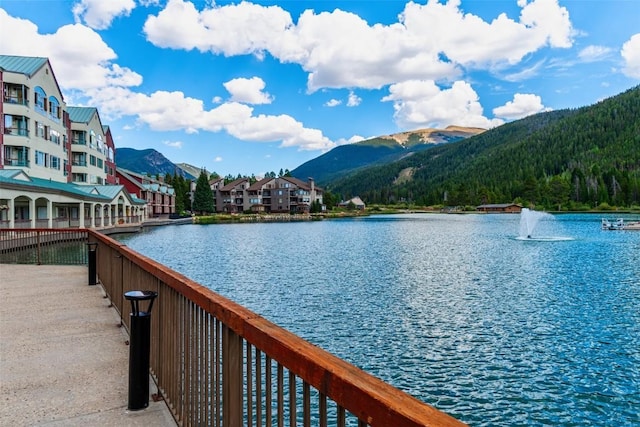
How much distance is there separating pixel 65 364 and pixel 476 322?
11.0 metres

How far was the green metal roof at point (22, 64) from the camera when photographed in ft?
131

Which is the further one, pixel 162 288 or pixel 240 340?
pixel 162 288

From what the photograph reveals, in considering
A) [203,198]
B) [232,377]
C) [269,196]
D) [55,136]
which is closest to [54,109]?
[55,136]

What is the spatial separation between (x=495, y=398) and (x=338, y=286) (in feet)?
35.7

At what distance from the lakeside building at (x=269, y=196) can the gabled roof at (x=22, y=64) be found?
7910cm

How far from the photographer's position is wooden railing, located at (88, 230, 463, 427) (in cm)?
153

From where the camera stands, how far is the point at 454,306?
15.2 metres

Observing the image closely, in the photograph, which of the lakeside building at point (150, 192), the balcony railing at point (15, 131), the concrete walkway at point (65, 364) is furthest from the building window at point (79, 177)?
the concrete walkway at point (65, 364)

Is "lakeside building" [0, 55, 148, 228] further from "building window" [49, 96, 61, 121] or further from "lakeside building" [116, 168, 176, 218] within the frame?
"lakeside building" [116, 168, 176, 218]

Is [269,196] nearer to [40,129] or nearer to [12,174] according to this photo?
[40,129]

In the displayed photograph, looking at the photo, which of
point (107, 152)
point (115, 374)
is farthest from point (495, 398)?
point (107, 152)

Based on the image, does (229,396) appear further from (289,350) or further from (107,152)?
(107,152)

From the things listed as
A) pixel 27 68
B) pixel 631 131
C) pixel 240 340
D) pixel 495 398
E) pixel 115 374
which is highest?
pixel 631 131

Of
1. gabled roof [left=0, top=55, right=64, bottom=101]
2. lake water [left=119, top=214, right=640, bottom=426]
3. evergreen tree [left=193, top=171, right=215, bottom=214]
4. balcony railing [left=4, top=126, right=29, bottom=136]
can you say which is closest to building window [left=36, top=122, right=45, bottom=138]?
balcony railing [left=4, top=126, right=29, bottom=136]
